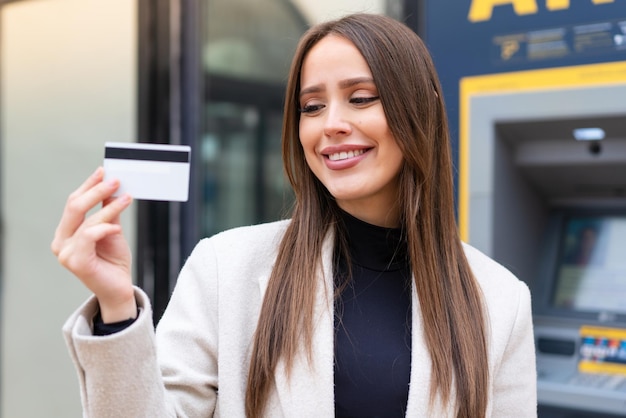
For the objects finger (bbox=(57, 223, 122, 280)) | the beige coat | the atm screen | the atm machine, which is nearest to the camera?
finger (bbox=(57, 223, 122, 280))

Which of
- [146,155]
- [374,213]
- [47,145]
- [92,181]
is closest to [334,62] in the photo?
[374,213]

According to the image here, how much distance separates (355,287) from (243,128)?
7.04 feet

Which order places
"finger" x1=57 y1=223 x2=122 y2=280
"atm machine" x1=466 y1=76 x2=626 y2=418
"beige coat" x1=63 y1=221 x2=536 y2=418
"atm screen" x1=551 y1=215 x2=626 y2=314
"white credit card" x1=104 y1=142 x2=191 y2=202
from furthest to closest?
1. "atm screen" x1=551 y1=215 x2=626 y2=314
2. "atm machine" x1=466 y1=76 x2=626 y2=418
3. "beige coat" x1=63 y1=221 x2=536 y2=418
4. "white credit card" x1=104 y1=142 x2=191 y2=202
5. "finger" x1=57 y1=223 x2=122 y2=280

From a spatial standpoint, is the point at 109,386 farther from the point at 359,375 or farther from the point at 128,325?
the point at 359,375

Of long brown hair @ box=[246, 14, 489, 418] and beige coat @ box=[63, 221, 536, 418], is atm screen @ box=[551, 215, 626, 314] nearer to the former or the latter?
beige coat @ box=[63, 221, 536, 418]

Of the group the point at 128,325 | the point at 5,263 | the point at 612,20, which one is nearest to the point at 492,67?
the point at 612,20

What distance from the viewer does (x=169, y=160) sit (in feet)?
4.58

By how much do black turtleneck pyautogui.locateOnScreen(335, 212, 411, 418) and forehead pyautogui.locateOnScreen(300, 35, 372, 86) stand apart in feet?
1.11

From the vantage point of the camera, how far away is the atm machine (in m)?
2.38

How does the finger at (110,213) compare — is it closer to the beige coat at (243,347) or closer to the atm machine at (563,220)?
the beige coat at (243,347)

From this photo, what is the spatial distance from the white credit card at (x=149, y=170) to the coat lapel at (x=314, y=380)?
480 millimetres

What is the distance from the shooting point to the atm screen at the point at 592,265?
8.40 ft

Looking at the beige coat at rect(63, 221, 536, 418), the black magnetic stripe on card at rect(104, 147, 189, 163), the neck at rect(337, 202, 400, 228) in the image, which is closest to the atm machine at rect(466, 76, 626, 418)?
the beige coat at rect(63, 221, 536, 418)

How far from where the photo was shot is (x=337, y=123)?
5.45 feet
